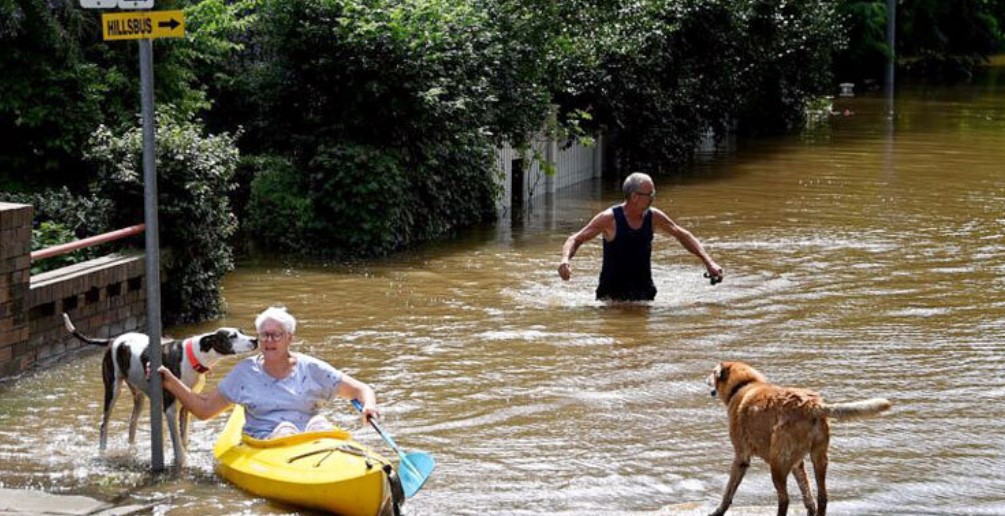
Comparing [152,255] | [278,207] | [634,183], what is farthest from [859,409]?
[278,207]

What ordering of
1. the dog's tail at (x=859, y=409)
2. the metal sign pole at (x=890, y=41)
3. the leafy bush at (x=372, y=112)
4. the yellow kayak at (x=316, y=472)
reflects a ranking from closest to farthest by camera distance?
the dog's tail at (x=859, y=409) → the yellow kayak at (x=316, y=472) → the leafy bush at (x=372, y=112) → the metal sign pole at (x=890, y=41)

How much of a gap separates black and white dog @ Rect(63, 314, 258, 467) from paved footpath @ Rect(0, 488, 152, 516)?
78 cm

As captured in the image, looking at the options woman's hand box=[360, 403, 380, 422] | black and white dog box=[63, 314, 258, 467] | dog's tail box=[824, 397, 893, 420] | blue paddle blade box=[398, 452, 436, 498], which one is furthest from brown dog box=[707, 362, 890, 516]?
black and white dog box=[63, 314, 258, 467]

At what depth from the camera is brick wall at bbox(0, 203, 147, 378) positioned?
11039 millimetres

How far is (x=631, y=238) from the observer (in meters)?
13.6

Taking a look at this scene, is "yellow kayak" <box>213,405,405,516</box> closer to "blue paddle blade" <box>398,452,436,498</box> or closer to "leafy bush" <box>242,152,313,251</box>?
"blue paddle blade" <box>398,452,436,498</box>

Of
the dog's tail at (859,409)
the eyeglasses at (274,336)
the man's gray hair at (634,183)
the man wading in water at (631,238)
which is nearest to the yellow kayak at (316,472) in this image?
the eyeglasses at (274,336)

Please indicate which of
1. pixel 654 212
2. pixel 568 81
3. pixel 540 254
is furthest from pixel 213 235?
pixel 568 81

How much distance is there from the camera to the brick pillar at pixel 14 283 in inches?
431

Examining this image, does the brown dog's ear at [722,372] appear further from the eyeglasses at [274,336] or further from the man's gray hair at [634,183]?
the man's gray hair at [634,183]

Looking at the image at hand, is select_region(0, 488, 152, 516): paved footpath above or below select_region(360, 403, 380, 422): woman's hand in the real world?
below

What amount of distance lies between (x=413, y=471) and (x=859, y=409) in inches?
89.4

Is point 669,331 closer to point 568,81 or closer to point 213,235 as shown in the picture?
point 213,235

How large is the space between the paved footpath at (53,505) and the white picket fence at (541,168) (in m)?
12.4
